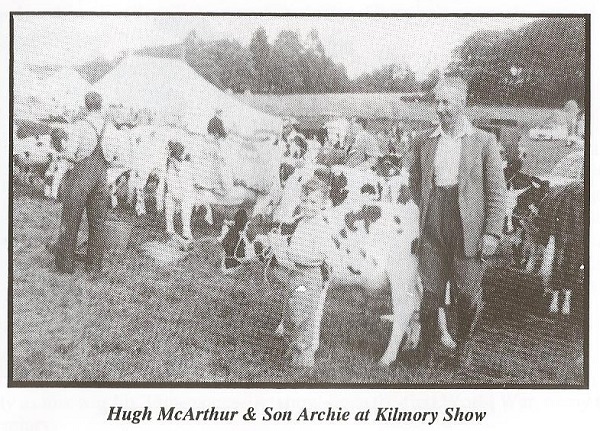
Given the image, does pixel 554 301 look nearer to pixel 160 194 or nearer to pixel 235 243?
pixel 235 243

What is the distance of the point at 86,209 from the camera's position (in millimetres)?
3027

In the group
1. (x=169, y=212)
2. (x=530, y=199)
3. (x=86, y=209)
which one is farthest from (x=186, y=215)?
(x=530, y=199)

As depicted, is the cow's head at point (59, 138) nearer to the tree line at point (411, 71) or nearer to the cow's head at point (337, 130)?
the tree line at point (411, 71)

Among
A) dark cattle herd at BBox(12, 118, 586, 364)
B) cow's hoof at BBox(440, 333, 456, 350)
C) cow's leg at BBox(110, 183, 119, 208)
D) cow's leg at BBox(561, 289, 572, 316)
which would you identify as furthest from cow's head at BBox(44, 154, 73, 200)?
cow's leg at BBox(561, 289, 572, 316)

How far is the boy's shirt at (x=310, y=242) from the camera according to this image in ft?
9.75

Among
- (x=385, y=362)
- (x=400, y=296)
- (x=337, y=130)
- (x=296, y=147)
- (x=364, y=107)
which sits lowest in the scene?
(x=385, y=362)

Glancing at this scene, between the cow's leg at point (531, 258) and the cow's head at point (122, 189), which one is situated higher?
the cow's head at point (122, 189)

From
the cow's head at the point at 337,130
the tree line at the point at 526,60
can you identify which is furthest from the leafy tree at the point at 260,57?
the tree line at the point at 526,60

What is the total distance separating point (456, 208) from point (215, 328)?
54.6 inches

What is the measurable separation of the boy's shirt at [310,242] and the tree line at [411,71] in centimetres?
68

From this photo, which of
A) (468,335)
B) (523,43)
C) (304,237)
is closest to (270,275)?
(304,237)

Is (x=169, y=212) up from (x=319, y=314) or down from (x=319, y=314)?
up

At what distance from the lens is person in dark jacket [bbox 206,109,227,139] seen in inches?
118
